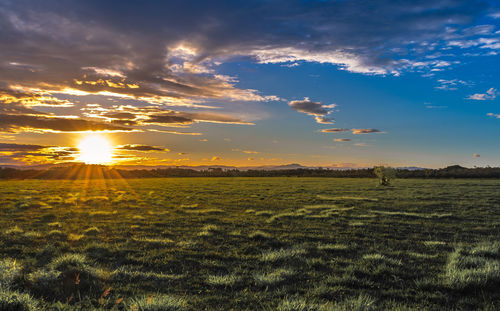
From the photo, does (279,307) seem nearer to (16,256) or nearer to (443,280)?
(443,280)

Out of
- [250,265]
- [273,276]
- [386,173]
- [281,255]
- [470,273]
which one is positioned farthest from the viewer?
[386,173]

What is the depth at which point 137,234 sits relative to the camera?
1409 centimetres

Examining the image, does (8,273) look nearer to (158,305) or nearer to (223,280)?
(158,305)

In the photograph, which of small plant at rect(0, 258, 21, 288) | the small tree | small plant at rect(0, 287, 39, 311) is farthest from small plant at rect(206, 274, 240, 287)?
the small tree

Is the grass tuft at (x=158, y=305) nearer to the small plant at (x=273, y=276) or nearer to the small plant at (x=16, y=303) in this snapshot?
the small plant at (x=16, y=303)

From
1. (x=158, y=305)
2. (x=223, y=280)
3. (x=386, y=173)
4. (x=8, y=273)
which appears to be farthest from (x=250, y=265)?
(x=386, y=173)

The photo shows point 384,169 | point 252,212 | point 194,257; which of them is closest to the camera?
point 194,257

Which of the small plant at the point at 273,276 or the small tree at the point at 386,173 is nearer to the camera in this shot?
the small plant at the point at 273,276

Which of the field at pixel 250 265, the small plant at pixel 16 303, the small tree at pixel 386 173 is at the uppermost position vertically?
the small tree at pixel 386 173

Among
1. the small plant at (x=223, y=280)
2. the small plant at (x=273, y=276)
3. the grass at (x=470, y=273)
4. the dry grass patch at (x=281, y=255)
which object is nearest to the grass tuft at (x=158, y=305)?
the small plant at (x=223, y=280)

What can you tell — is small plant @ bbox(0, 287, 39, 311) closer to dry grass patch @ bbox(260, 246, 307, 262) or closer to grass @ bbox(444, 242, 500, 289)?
dry grass patch @ bbox(260, 246, 307, 262)

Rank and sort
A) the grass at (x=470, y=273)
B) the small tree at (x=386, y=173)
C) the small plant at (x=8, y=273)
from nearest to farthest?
the small plant at (x=8, y=273) → the grass at (x=470, y=273) → the small tree at (x=386, y=173)

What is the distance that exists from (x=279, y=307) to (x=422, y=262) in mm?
5978

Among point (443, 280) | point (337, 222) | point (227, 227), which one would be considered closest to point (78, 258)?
point (227, 227)
